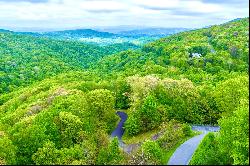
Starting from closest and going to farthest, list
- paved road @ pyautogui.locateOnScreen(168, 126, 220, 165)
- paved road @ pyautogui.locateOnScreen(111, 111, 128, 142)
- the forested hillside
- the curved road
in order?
the forested hillside < paved road @ pyautogui.locateOnScreen(168, 126, 220, 165) < the curved road < paved road @ pyautogui.locateOnScreen(111, 111, 128, 142)

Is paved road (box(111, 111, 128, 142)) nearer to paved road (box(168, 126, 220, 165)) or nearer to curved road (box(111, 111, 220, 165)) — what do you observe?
curved road (box(111, 111, 220, 165))

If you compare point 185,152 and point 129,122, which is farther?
point 129,122

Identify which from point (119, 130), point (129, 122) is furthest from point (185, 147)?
point (119, 130)

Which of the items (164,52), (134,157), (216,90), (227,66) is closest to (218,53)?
(227,66)

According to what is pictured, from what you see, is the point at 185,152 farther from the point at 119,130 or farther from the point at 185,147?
the point at 119,130

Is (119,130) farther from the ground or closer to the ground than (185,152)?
closer to the ground

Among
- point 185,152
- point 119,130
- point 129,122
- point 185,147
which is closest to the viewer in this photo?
point 185,152

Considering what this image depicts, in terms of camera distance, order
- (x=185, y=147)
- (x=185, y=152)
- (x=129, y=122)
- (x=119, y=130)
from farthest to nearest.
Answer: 1. (x=119, y=130)
2. (x=129, y=122)
3. (x=185, y=147)
4. (x=185, y=152)

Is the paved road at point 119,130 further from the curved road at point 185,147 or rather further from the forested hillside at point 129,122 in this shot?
the forested hillside at point 129,122

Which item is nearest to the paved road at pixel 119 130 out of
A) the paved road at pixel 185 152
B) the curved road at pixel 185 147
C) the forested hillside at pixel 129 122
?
the curved road at pixel 185 147

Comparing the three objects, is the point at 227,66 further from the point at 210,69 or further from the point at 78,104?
the point at 78,104

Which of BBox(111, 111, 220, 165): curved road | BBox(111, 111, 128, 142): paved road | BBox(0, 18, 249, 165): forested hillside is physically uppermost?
BBox(0, 18, 249, 165): forested hillside

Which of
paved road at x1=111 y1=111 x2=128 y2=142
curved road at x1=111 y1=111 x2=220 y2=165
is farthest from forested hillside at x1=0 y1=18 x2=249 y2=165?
curved road at x1=111 y1=111 x2=220 y2=165
